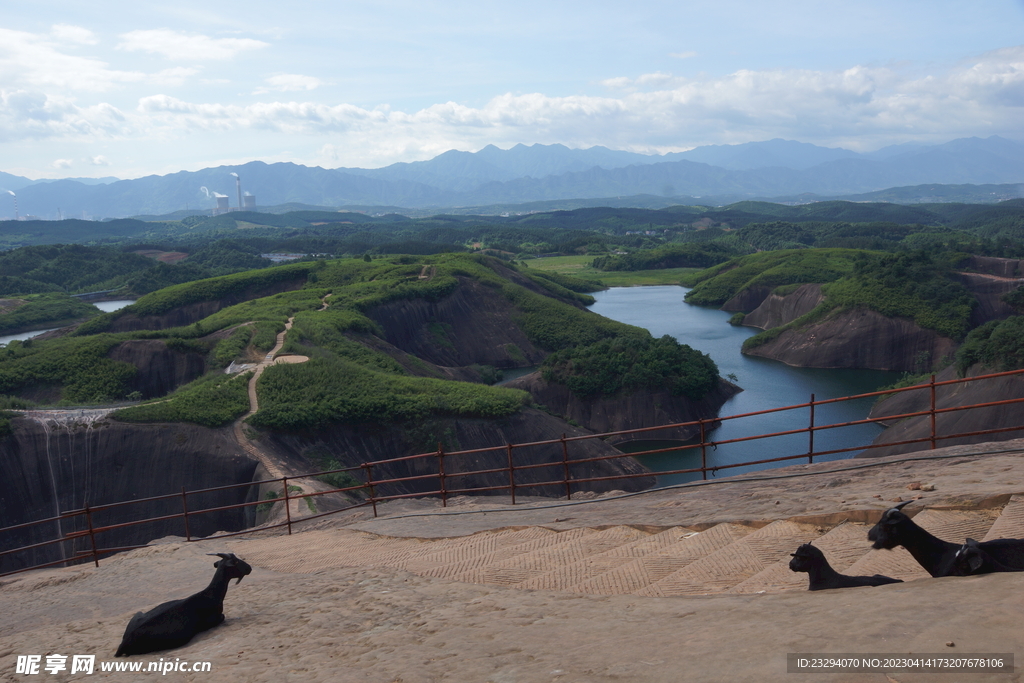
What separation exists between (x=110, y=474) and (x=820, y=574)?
96.4ft

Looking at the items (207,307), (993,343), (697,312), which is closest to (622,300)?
(697,312)

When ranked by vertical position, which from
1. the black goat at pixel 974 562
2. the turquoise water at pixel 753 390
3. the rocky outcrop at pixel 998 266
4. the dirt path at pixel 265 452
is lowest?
the turquoise water at pixel 753 390

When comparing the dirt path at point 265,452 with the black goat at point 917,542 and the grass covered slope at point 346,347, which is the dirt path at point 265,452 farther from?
the black goat at point 917,542

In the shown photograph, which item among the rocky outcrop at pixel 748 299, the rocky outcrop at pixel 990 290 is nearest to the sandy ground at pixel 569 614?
the rocky outcrop at pixel 990 290

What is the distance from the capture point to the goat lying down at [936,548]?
625cm

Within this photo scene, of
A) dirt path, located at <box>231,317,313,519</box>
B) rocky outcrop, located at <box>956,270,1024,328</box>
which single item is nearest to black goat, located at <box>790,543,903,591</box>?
dirt path, located at <box>231,317,313,519</box>

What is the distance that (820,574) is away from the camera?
675cm

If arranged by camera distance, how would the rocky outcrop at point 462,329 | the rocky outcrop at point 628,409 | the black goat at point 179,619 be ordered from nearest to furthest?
the black goat at point 179,619
the rocky outcrop at point 628,409
the rocky outcrop at point 462,329

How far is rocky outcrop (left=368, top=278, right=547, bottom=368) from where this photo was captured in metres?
62.2

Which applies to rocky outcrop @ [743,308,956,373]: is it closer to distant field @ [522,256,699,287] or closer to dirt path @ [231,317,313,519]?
dirt path @ [231,317,313,519]

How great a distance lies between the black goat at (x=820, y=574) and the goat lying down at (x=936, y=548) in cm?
34

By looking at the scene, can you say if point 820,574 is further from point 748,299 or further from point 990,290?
point 748,299

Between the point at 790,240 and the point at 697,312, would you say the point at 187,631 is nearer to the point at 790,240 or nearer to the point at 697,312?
the point at 697,312

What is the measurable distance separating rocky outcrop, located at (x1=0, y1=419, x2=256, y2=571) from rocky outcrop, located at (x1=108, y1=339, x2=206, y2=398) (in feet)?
44.2
